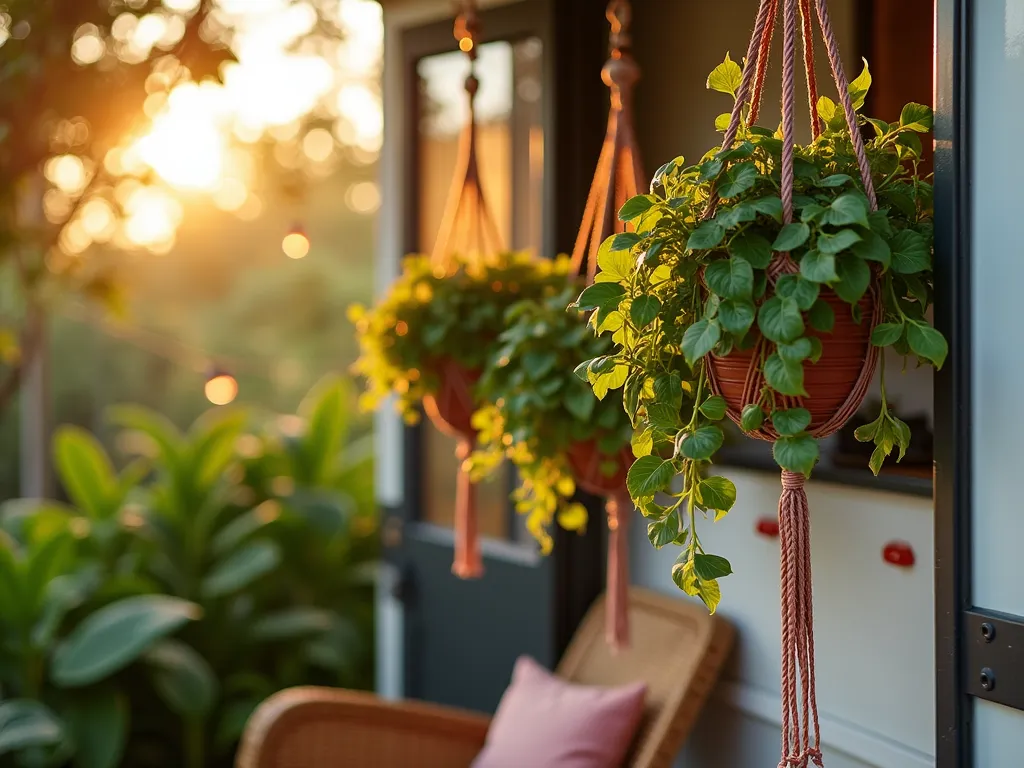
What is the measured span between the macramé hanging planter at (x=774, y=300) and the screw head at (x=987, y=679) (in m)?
0.21

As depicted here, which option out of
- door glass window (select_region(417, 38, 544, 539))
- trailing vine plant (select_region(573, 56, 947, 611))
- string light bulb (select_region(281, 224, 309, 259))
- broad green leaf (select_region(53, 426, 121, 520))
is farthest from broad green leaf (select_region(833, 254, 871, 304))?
broad green leaf (select_region(53, 426, 121, 520))

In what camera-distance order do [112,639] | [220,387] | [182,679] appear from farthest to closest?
1. [182,679]
2. [112,639]
3. [220,387]

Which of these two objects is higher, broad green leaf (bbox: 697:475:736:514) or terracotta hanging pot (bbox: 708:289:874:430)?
terracotta hanging pot (bbox: 708:289:874:430)

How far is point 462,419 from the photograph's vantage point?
2.37m

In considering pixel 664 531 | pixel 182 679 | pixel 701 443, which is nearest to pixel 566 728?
pixel 664 531

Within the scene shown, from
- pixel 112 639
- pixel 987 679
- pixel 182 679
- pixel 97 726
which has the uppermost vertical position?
pixel 987 679

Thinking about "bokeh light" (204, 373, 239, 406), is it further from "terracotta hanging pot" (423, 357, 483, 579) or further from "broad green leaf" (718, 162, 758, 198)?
"broad green leaf" (718, 162, 758, 198)

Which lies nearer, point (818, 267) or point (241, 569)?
point (818, 267)

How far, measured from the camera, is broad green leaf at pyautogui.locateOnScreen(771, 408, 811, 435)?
1.25 metres

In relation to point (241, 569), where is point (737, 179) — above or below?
above

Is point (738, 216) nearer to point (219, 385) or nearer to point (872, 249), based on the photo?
point (872, 249)

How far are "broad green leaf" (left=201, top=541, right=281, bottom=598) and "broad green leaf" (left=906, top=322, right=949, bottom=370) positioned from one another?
Result: 9.27 ft

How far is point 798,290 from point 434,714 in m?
1.64

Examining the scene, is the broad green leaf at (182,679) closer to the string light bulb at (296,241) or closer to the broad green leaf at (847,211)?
the string light bulb at (296,241)
